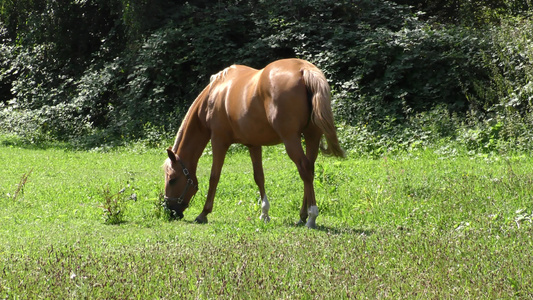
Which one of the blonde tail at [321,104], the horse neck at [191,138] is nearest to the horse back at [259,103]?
the blonde tail at [321,104]

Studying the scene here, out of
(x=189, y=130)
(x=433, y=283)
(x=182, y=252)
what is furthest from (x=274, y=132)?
(x=433, y=283)

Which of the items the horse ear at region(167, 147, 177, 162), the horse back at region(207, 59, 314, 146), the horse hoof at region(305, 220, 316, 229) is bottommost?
the horse hoof at region(305, 220, 316, 229)

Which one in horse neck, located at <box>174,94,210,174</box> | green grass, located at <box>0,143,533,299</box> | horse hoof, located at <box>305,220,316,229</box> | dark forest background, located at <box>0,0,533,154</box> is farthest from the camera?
dark forest background, located at <box>0,0,533,154</box>

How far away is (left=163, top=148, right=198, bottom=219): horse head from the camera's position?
9383 millimetres

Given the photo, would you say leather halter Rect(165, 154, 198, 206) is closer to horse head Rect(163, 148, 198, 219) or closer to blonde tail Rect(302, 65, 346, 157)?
horse head Rect(163, 148, 198, 219)

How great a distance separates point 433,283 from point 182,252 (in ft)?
7.83

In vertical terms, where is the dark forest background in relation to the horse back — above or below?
below

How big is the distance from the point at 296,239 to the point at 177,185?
284 cm

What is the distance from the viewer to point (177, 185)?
Answer: 9414 mm

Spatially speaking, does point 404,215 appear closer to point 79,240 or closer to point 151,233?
point 151,233

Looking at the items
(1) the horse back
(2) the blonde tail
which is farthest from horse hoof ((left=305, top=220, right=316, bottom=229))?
(1) the horse back

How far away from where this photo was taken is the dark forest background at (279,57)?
15.3 m

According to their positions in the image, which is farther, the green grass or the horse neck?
the horse neck

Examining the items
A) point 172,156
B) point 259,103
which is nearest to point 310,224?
point 259,103
